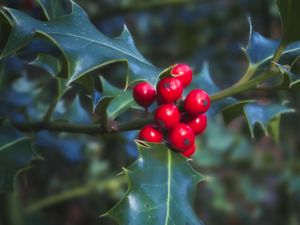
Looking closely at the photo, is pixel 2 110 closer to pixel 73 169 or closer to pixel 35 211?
pixel 35 211

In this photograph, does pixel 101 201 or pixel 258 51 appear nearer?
pixel 258 51

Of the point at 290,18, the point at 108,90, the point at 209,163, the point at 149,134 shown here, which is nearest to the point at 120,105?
the point at 108,90

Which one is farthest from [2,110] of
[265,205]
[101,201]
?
[265,205]

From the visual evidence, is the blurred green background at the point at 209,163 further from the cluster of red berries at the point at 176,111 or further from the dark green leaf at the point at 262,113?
the cluster of red berries at the point at 176,111

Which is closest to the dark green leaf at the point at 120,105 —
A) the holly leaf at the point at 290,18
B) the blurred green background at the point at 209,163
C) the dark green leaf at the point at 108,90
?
the dark green leaf at the point at 108,90

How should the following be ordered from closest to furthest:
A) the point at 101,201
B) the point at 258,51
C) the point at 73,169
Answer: the point at 258,51
the point at 101,201
the point at 73,169

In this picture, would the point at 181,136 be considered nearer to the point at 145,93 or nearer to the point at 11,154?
the point at 145,93
